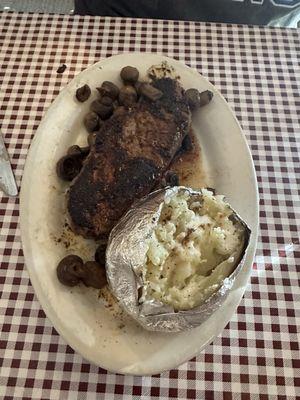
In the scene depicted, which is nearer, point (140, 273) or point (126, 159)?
point (140, 273)

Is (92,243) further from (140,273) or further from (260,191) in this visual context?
(260,191)

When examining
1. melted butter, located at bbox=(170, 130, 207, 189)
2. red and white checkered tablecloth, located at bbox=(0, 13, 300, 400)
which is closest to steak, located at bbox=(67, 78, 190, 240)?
melted butter, located at bbox=(170, 130, 207, 189)

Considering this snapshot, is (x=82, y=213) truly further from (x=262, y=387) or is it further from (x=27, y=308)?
(x=262, y=387)

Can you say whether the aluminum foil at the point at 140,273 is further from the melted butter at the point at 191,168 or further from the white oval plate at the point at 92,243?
the melted butter at the point at 191,168

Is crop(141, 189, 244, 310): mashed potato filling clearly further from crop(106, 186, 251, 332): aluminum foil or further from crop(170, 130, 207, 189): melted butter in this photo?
crop(170, 130, 207, 189): melted butter

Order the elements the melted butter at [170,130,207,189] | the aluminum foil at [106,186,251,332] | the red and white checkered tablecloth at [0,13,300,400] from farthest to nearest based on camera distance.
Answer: the melted butter at [170,130,207,189], the red and white checkered tablecloth at [0,13,300,400], the aluminum foil at [106,186,251,332]

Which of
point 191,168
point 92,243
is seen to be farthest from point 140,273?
point 191,168

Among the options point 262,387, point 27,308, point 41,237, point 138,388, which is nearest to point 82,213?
point 41,237
